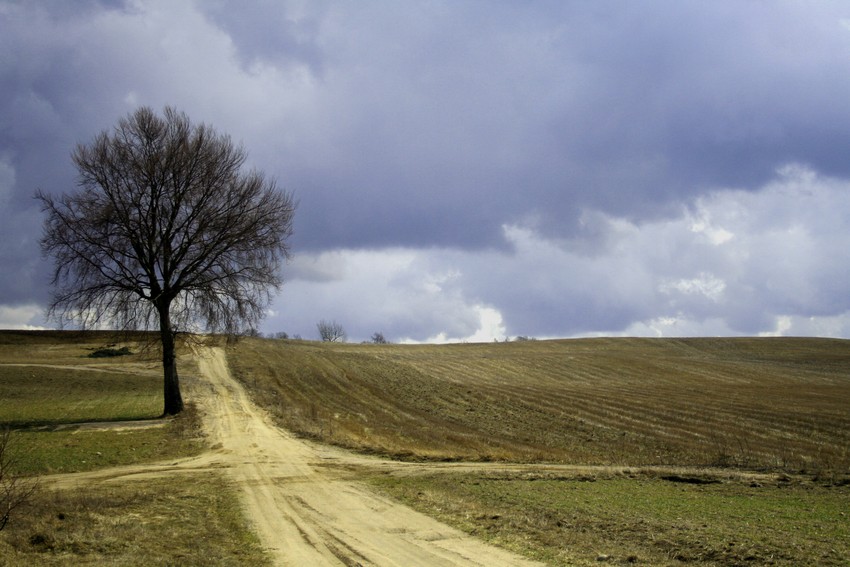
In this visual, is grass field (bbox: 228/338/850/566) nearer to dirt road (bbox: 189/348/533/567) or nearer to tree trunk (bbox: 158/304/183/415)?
dirt road (bbox: 189/348/533/567)

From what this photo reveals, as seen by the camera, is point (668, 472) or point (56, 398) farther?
point (56, 398)

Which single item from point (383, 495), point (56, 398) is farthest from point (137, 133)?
point (383, 495)

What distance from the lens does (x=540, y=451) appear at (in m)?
24.5

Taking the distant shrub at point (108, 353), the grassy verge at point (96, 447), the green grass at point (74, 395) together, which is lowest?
the grassy verge at point (96, 447)

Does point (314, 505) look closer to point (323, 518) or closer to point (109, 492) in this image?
point (323, 518)

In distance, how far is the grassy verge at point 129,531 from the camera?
29.4 ft

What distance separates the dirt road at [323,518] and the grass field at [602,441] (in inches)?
→ 32.4

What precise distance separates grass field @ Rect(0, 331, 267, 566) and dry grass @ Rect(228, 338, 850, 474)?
6517 mm

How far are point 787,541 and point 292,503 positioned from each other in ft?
31.1

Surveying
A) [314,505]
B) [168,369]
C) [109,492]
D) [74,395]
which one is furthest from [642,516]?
[74,395]

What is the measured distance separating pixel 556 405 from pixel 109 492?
2838 cm

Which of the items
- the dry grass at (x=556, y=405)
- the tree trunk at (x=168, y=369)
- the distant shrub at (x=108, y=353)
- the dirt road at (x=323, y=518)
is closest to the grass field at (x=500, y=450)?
the dry grass at (x=556, y=405)

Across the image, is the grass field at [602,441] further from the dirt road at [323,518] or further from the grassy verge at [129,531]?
the grassy verge at [129,531]

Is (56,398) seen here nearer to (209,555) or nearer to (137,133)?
(137,133)
